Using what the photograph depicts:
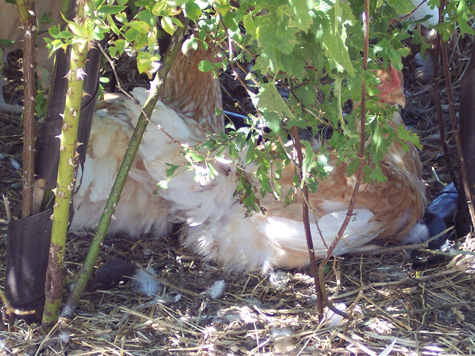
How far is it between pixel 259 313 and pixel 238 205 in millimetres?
538

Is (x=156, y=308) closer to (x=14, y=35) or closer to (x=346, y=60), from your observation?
(x=346, y=60)

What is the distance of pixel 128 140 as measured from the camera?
2.34m

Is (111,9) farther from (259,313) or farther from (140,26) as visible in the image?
(259,313)

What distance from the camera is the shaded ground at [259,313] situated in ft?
5.73

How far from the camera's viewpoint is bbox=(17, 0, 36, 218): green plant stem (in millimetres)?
1661

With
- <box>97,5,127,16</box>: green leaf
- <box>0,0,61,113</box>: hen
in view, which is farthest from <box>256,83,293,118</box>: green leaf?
<box>0,0,61,113</box>: hen

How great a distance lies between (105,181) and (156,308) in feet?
2.21

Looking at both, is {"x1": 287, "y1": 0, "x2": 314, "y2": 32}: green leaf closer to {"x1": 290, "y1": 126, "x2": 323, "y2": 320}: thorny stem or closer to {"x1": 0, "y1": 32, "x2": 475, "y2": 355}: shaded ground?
{"x1": 290, "y1": 126, "x2": 323, "y2": 320}: thorny stem

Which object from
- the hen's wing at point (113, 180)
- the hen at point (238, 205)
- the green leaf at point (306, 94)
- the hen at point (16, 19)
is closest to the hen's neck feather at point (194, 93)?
the hen at point (238, 205)

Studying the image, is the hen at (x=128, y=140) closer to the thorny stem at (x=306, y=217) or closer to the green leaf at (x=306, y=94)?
the thorny stem at (x=306, y=217)

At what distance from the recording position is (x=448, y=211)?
265 centimetres

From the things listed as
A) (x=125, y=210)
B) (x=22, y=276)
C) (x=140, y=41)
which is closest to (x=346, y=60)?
(x=140, y=41)

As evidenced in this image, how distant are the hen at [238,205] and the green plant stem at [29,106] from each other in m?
0.61

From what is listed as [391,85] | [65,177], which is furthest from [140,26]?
[391,85]
